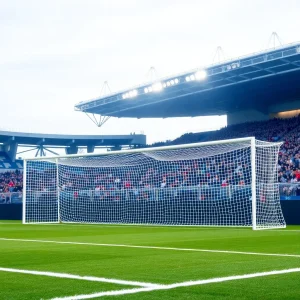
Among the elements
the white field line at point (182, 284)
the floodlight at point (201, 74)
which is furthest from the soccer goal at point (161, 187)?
the white field line at point (182, 284)

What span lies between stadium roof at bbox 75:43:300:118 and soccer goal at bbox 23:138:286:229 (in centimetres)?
932

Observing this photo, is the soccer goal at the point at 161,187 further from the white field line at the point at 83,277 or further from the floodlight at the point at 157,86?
the white field line at the point at 83,277

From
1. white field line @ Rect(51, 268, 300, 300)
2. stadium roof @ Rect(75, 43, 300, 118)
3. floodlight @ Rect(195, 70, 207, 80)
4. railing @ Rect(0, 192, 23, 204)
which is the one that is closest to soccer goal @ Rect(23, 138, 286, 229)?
railing @ Rect(0, 192, 23, 204)

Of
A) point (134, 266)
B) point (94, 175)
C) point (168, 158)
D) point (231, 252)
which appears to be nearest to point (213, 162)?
point (168, 158)

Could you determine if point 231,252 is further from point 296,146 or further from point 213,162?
point 296,146

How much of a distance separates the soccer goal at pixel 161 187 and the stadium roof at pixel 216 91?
9.32m

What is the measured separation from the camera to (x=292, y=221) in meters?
20.0

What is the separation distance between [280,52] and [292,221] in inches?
558

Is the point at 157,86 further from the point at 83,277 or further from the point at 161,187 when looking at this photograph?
the point at 83,277

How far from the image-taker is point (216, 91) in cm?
3994

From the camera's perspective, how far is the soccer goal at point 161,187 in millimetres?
20016

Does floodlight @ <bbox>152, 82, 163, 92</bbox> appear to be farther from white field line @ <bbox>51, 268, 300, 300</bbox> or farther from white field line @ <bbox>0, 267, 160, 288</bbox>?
white field line @ <bbox>51, 268, 300, 300</bbox>

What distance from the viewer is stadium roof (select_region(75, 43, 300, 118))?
1323 inches

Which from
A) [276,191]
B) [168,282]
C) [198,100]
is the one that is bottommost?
[168,282]
